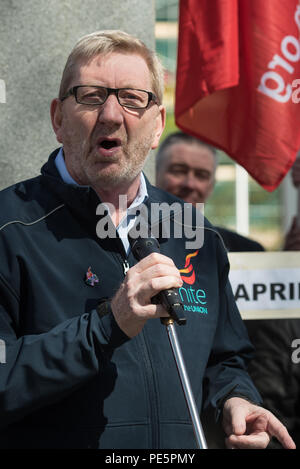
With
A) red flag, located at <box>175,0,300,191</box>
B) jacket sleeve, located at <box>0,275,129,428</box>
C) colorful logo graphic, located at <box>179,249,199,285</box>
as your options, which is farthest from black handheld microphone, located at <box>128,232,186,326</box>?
red flag, located at <box>175,0,300,191</box>

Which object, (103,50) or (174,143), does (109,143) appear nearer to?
(103,50)

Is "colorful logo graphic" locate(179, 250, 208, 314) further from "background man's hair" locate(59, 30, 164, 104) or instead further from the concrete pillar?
the concrete pillar

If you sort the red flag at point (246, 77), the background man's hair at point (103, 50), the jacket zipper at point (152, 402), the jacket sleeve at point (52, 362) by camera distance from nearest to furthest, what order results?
the jacket sleeve at point (52, 362) < the jacket zipper at point (152, 402) < the background man's hair at point (103, 50) < the red flag at point (246, 77)

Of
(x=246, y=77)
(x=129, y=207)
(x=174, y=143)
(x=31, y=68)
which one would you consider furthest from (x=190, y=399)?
(x=174, y=143)

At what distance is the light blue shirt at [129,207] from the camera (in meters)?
2.33

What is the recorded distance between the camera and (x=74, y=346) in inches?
75.2

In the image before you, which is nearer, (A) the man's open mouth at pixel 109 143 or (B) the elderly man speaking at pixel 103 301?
(B) the elderly man speaking at pixel 103 301

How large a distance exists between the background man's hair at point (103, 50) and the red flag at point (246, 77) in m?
1.20

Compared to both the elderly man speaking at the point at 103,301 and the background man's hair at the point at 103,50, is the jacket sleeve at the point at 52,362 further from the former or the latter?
the background man's hair at the point at 103,50

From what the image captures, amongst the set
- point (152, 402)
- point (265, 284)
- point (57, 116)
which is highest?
point (57, 116)

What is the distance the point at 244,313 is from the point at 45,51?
1.78 metres

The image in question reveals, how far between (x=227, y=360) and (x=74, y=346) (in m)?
0.78

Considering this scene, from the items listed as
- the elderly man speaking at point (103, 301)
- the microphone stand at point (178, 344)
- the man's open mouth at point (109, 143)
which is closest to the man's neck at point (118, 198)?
the elderly man speaking at point (103, 301)

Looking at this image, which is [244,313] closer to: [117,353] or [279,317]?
[279,317]
